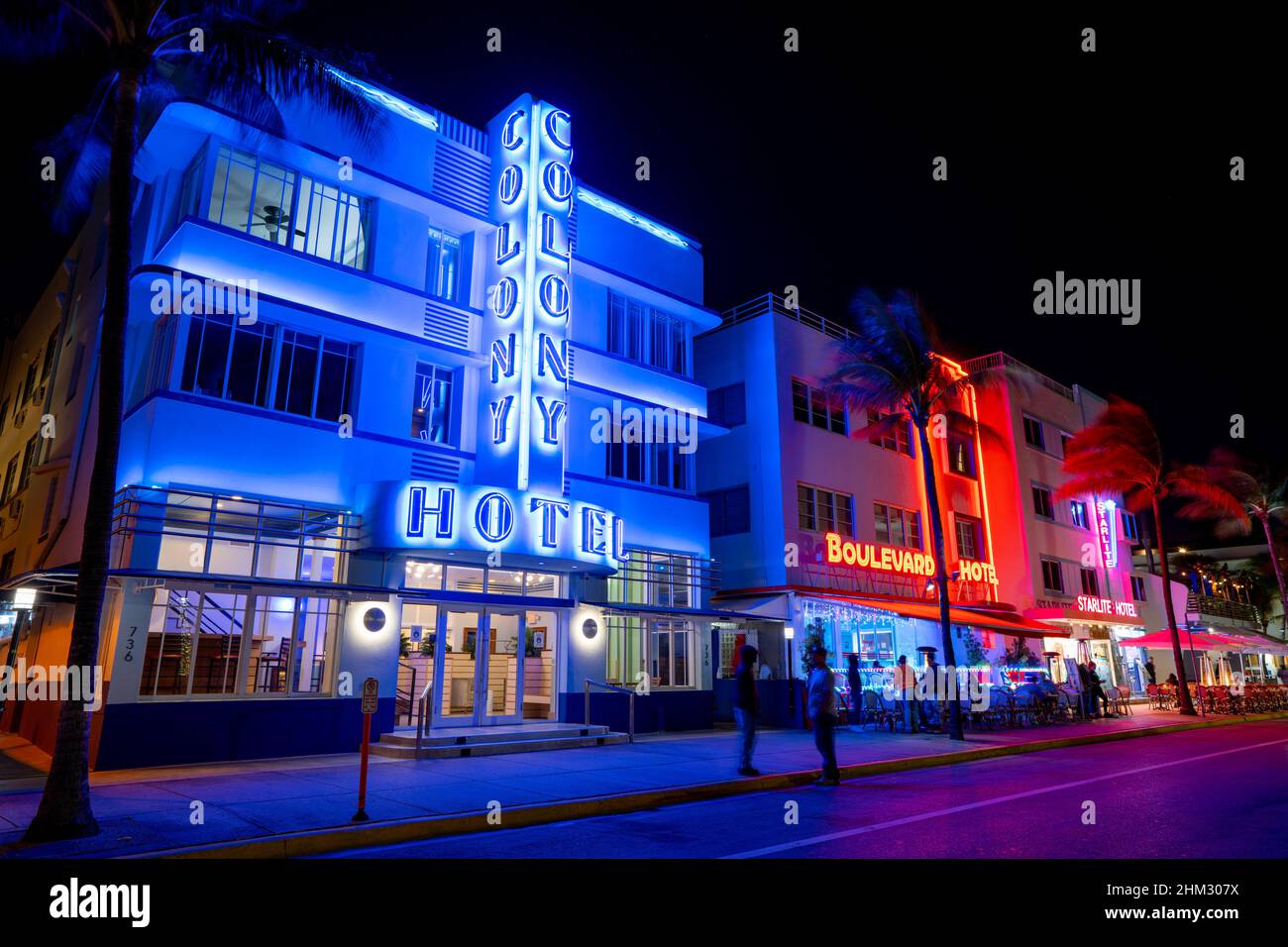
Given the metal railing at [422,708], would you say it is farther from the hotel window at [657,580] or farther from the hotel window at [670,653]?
the hotel window at [670,653]

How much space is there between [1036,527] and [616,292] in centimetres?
2173

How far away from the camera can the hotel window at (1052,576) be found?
34.3m

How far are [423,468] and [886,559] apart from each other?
16013mm

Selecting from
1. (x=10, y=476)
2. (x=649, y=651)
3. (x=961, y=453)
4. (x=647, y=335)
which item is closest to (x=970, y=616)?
(x=961, y=453)

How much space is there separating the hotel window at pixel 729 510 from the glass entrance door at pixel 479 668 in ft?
26.2

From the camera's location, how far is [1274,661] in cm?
5600

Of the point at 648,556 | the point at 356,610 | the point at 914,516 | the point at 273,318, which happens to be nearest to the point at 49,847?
the point at 356,610

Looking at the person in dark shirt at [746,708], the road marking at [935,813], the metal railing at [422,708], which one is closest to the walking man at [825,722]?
the person in dark shirt at [746,708]

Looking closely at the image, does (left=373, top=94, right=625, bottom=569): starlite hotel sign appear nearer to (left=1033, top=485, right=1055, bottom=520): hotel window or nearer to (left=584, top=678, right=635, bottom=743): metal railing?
(left=584, top=678, right=635, bottom=743): metal railing

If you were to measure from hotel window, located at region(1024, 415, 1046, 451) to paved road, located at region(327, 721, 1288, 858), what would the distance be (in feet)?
76.5

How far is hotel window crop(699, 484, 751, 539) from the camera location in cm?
2481
